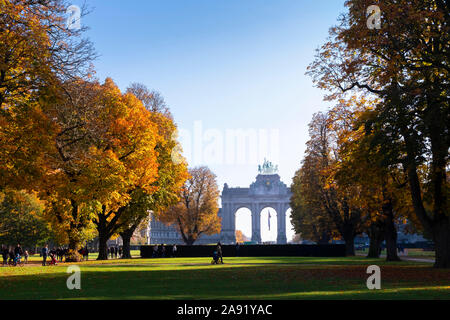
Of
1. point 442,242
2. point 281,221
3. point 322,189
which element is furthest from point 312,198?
point 281,221

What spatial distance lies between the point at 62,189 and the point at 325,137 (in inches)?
1277

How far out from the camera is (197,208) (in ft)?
254

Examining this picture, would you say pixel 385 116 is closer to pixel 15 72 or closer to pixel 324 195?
pixel 15 72

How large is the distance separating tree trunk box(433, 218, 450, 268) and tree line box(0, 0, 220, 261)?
1963cm

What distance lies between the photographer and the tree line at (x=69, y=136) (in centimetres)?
2017

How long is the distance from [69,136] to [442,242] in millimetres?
22735

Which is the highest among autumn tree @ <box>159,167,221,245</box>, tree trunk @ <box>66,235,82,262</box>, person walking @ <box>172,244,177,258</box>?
autumn tree @ <box>159,167,221,245</box>

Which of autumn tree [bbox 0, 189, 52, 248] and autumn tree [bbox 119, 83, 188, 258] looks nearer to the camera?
autumn tree [bbox 119, 83, 188, 258]

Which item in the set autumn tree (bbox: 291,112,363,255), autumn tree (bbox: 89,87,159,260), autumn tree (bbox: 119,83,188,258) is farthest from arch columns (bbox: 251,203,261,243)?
autumn tree (bbox: 89,87,159,260)

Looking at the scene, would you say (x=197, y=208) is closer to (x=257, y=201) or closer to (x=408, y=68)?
(x=408, y=68)

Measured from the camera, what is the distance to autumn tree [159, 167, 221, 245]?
253ft

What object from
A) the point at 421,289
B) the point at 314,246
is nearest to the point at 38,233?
the point at 314,246

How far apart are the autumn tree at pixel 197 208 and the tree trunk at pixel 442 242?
2006 inches

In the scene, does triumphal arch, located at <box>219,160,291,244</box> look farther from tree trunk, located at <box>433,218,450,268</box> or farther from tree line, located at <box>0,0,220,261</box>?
tree trunk, located at <box>433,218,450,268</box>
